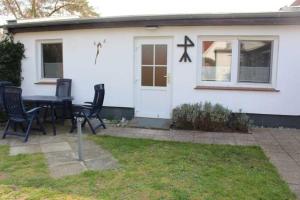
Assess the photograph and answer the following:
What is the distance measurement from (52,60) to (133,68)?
9.44 feet

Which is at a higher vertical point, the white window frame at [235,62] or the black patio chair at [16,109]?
the white window frame at [235,62]

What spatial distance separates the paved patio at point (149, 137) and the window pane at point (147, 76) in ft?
4.96

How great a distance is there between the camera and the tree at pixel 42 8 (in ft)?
79.8

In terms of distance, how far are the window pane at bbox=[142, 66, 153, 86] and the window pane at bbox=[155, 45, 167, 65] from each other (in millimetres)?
315

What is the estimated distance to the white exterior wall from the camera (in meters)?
7.86

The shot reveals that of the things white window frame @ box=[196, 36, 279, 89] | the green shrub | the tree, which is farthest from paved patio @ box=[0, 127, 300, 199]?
the tree

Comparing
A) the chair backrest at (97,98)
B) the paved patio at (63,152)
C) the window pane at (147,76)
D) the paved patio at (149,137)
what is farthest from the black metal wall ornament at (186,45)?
the paved patio at (63,152)

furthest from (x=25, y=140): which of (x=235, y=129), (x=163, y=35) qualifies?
(x=235, y=129)

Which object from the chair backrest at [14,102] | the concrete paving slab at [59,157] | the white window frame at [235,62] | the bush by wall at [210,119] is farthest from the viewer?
the white window frame at [235,62]

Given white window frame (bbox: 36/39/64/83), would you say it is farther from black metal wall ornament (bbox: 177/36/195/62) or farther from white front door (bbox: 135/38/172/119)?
black metal wall ornament (bbox: 177/36/195/62)

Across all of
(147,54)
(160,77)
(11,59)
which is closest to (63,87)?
(11,59)

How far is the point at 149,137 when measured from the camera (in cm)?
715

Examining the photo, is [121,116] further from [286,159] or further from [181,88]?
[286,159]

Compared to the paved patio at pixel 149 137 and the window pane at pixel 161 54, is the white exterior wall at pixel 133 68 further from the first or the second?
the paved patio at pixel 149 137
